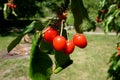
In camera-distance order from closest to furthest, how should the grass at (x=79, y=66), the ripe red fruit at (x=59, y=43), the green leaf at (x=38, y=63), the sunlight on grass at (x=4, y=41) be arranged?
the ripe red fruit at (x=59, y=43) → the green leaf at (x=38, y=63) → the grass at (x=79, y=66) → the sunlight on grass at (x=4, y=41)

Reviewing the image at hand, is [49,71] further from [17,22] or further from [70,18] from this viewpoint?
[17,22]

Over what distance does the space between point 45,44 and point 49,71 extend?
97mm

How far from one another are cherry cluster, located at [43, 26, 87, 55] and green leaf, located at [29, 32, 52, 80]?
0.07 m

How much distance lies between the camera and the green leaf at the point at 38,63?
1037 mm

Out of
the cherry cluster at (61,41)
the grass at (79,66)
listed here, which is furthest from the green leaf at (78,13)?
the grass at (79,66)

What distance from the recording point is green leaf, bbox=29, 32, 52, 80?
104 cm

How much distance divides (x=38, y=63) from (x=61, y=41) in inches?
6.4

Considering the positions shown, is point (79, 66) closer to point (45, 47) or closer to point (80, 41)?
point (45, 47)

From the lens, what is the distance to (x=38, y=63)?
1060 mm

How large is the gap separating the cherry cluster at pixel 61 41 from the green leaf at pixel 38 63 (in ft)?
0.22

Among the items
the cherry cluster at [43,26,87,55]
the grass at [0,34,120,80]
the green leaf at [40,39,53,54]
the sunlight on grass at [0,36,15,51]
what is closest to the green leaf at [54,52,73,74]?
the green leaf at [40,39,53,54]

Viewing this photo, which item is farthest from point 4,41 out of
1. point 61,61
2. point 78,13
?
point 78,13

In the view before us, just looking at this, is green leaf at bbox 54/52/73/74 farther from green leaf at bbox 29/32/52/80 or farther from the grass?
the grass

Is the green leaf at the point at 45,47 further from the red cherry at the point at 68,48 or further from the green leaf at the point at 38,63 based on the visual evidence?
the red cherry at the point at 68,48
